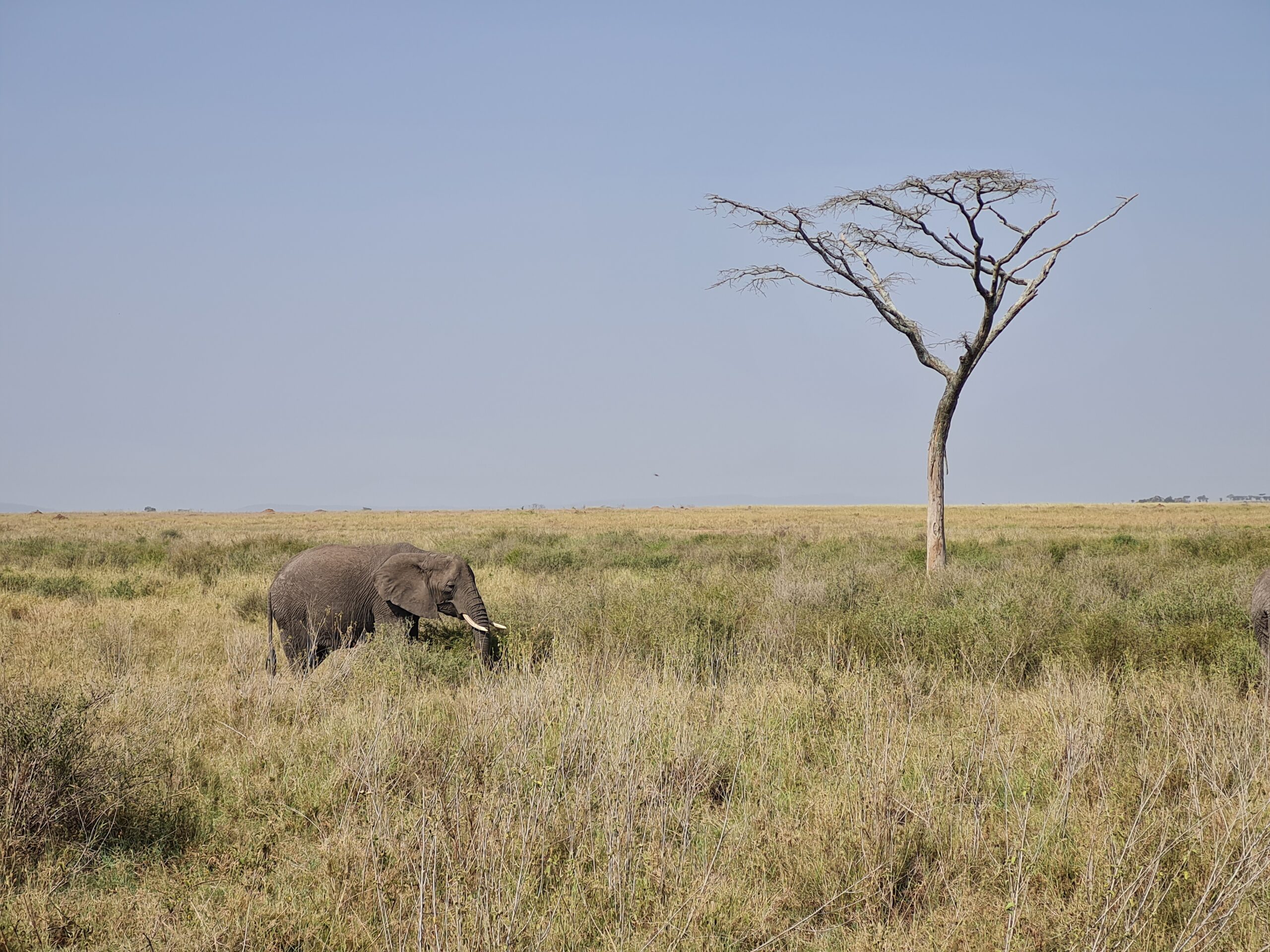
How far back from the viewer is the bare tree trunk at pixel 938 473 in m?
18.1

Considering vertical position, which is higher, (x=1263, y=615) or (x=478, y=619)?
(x=1263, y=615)

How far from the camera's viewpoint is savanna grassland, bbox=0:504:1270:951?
141 inches

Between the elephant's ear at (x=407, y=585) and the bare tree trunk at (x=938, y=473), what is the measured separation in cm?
1101

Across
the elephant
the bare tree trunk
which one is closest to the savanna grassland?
the elephant

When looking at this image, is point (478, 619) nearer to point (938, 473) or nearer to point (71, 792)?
point (71, 792)

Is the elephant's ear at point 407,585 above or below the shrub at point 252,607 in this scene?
above

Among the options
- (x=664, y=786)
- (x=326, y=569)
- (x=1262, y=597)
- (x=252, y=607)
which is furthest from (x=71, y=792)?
(x=252, y=607)

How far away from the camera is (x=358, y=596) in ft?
35.2

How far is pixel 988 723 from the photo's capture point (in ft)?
16.6

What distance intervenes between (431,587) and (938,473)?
12182 millimetres

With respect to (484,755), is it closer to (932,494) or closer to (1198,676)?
(1198,676)

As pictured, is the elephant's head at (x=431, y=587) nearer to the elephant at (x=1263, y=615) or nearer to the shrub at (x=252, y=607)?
the shrub at (x=252, y=607)

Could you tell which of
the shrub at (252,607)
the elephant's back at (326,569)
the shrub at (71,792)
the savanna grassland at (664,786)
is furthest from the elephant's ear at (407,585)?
the shrub at (71,792)

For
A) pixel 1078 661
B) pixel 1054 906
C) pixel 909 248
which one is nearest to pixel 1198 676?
pixel 1078 661
